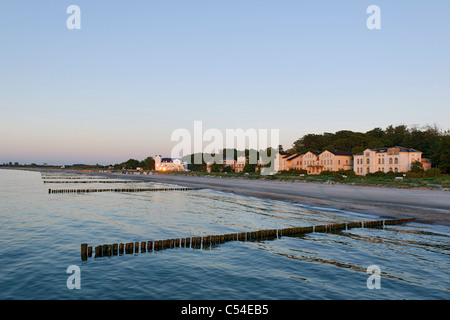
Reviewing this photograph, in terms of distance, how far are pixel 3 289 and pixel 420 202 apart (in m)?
45.7

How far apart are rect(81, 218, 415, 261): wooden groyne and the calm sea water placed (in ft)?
2.03

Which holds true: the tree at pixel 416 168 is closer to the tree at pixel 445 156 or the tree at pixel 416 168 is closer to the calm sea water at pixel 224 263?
the tree at pixel 445 156

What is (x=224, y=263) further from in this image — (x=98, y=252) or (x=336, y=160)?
(x=336, y=160)

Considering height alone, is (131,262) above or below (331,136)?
below

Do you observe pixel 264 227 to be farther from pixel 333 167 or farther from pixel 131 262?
pixel 333 167

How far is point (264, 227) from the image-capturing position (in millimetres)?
27078

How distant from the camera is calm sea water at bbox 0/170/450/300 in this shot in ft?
44.2

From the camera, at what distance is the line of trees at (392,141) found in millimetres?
101375

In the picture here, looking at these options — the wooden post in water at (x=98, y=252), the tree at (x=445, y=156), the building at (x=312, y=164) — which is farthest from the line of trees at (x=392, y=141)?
the wooden post in water at (x=98, y=252)

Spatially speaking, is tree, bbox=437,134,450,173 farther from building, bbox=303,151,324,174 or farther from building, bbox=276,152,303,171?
building, bbox=276,152,303,171

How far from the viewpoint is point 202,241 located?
2138 cm

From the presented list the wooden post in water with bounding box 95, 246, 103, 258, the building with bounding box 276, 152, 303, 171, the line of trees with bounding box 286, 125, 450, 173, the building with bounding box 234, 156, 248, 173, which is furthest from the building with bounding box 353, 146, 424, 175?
the wooden post in water with bounding box 95, 246, 103, 258
